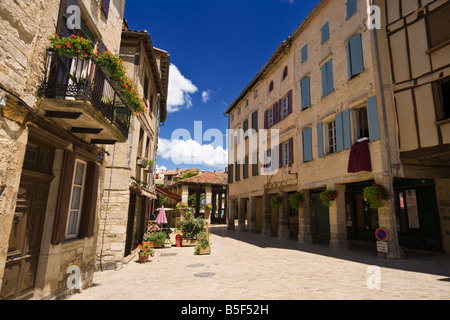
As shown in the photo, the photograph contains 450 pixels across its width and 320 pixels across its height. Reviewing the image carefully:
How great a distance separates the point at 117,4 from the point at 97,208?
6.35m

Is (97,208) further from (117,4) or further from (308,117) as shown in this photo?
(308,117)

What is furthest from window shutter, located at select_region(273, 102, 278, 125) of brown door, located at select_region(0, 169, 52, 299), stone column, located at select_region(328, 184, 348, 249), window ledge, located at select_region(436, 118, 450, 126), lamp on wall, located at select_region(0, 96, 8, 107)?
lamp on wall, located at select_region(0, 96, 8, 107)

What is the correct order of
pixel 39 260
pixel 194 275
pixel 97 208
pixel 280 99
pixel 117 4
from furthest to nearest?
pixel 280 99
pixel 117 4
pixel 194 275
pixel 97 208
pixel 39 260

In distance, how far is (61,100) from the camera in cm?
447

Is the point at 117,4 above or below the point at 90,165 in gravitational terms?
above

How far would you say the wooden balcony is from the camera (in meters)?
4.53

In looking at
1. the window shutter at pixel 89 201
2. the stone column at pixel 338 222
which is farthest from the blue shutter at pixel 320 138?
the window shutter at pixel 89 201

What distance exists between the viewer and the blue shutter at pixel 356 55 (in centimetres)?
1126

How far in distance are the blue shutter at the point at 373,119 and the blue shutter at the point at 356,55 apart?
1640 millimetres

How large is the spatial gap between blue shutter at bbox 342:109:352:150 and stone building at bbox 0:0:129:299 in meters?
9.39

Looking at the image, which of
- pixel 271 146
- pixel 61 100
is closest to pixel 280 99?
pixel 271 146

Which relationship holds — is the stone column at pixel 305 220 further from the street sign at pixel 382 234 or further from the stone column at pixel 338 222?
the street sign at pixel 382 234

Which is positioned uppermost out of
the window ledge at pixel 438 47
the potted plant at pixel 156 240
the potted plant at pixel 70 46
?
the window ledge at pixel 438 47

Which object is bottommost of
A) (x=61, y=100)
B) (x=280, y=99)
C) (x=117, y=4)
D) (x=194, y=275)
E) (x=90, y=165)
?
(x=194, y=275)
